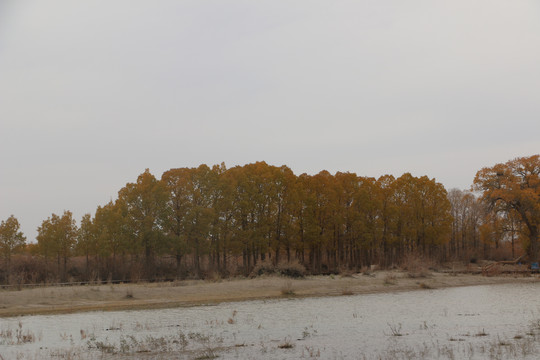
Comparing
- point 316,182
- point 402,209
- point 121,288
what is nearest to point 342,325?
point 121,288

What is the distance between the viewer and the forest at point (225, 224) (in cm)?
5166

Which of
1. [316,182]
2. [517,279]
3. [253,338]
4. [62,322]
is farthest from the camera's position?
[316,182]

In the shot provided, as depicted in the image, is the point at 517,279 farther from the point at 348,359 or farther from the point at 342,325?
the point at 348,359

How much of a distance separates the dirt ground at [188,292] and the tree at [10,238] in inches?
661

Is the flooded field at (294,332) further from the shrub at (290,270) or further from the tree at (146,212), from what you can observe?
the tree at (146,212)

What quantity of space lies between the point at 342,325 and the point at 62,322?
42.7 ft

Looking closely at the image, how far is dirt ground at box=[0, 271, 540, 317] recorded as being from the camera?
2923 cm

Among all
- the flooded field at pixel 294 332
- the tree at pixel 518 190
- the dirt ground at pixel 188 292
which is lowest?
the dirt ground at pixel 188 292

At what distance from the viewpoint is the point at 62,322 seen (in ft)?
76.6

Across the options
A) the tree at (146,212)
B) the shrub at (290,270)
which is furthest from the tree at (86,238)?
the shrub at (290,270)

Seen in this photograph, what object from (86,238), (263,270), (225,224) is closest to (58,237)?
(86,238)

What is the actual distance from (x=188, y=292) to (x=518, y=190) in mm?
38844

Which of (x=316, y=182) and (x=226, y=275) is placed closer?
(x=226, y=275)

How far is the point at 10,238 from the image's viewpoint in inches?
2007
